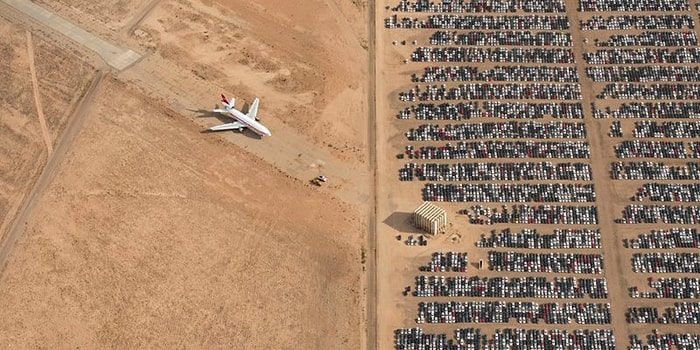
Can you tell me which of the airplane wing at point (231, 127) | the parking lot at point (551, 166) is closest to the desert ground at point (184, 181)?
the airplane wing at point (231, 127)

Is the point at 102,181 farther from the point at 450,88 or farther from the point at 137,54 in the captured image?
the point at 450,88

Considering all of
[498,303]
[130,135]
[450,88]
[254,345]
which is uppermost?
[450,88]

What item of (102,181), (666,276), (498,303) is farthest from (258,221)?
(666,276)

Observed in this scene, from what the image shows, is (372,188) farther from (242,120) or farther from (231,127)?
(231,127)

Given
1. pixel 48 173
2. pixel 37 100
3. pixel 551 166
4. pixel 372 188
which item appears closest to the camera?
pixel 372 188

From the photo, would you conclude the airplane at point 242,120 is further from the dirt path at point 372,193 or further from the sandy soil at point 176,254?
the dirt path at point 372,193

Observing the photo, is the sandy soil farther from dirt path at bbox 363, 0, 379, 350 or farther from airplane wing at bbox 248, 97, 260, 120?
airplane wing at bbox 248, 97, 260, 120

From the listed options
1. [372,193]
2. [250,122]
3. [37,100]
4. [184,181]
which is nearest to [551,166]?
[372,193]
